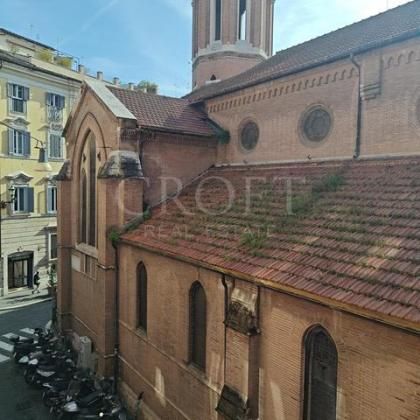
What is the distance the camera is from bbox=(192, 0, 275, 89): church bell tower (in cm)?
1981

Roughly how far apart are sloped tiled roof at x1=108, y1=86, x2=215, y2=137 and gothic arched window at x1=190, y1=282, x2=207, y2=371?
6.19m

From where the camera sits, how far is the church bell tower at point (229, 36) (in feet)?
65.0

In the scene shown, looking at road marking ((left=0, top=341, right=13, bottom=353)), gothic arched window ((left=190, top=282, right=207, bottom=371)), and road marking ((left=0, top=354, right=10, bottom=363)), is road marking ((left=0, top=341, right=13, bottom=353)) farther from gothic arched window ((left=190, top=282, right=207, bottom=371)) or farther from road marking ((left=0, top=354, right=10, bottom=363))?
gothic arched window ((left=190, top=282, right=207, bottom=371))

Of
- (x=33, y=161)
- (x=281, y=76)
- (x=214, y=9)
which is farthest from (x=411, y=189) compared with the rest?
(x=33, y=161)

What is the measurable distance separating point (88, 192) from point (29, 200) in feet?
38.2

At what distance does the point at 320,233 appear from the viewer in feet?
24.1

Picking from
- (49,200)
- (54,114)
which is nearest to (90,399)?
(49,200)

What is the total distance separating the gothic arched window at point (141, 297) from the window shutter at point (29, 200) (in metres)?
16.1

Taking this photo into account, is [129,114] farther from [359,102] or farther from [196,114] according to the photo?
[359,102]

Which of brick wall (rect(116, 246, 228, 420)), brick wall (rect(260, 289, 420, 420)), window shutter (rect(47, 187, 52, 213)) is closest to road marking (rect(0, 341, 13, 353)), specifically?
brick wall (rect(116, 246, 228, 420))

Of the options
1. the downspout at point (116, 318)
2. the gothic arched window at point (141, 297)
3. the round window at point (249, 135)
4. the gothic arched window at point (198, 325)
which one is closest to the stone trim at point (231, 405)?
the gothic arched window at point (198, 325)

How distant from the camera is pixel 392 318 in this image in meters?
4.89

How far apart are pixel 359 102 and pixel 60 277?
44.2ft

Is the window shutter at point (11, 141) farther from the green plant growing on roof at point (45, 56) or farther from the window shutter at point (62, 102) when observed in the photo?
the green plant growing on roof at point (45, 56)
